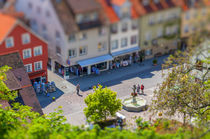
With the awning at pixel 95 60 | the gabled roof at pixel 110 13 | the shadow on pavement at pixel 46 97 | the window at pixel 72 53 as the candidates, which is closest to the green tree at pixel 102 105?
the shadow on pavement at pixel 46 97

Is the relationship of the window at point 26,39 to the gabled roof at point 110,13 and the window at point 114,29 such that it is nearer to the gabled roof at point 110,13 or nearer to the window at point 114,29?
the gabled roof at point 110,13

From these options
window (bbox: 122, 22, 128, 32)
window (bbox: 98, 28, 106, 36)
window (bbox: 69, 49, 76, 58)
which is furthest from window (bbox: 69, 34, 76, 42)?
window (bbox: 122, 22, 128, 32)

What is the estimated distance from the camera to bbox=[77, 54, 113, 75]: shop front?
61694mm

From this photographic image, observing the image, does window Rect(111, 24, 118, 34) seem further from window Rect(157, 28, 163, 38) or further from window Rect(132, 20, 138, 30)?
window Rect(157, 28, 163, 38)

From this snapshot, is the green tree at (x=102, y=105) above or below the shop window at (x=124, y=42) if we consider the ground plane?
below

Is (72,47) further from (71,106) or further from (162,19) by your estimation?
(162,19)

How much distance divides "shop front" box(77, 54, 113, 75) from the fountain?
400 inches

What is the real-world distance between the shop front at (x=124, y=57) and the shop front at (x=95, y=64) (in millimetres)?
1183

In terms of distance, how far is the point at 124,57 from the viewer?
217 feet

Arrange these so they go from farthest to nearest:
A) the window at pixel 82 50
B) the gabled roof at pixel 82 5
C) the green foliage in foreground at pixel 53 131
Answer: the window at pixel 82 50 → the gabled roof at pixel 82 5 → the green foliage in foreground at pixel 53 131

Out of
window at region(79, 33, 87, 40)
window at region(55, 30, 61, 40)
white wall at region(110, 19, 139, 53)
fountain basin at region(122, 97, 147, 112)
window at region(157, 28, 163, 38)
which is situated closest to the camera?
fountain basin at region(122, 97, 147, 112)

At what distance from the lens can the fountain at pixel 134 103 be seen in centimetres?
5213

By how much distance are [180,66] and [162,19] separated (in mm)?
24879

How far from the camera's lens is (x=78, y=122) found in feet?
162
